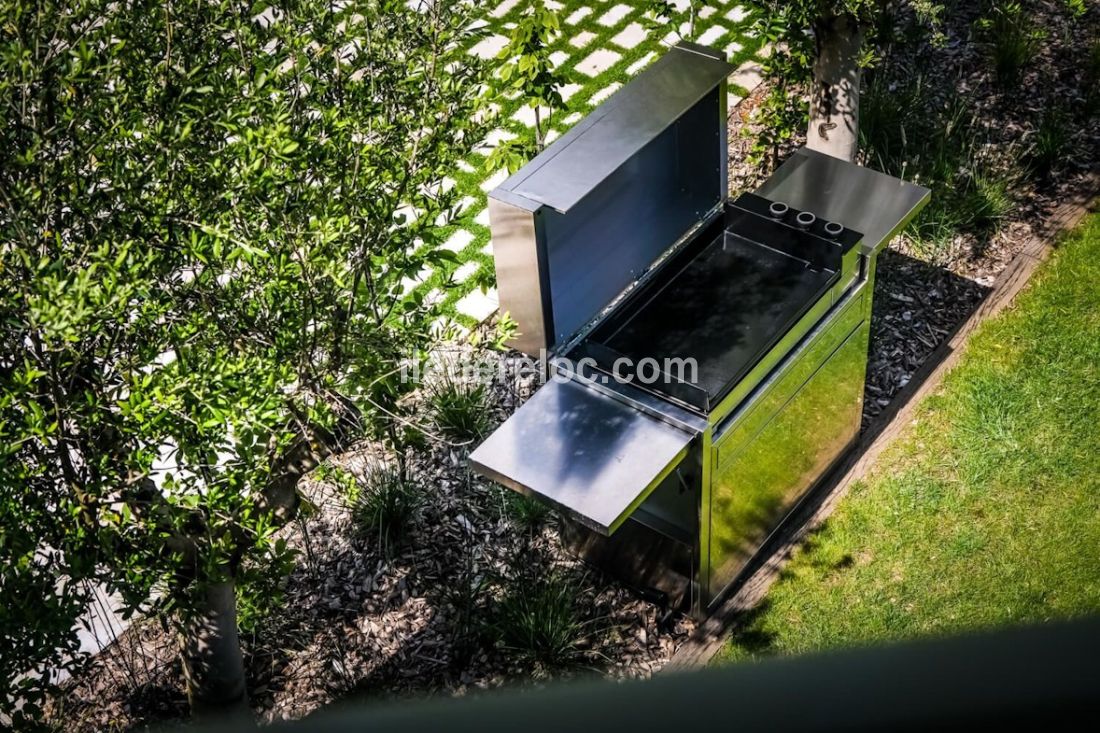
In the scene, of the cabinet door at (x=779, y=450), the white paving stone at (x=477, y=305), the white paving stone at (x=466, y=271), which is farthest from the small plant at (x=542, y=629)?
the white paving stone at (x=466, y=271)

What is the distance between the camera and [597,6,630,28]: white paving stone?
32.1ft

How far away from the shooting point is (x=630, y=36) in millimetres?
9617

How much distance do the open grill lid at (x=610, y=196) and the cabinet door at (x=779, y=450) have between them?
954 mm

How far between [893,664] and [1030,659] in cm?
5

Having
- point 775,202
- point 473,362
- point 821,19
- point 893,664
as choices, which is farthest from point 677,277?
point 893,664

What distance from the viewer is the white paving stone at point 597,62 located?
366 inches

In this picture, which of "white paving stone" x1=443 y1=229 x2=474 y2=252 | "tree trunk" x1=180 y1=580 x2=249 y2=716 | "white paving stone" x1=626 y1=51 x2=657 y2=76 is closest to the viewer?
"tree trunk" x1=180 y1=580 x2=249 y2=716

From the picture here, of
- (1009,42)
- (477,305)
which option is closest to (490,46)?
(477,305)

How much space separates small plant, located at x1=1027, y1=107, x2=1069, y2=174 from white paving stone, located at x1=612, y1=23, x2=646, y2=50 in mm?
3114

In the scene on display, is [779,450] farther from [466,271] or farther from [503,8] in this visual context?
[503,8]

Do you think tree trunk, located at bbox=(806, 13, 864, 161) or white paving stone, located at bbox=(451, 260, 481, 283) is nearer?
tree trunk, located at bbox=(806, 13, 864, 161)

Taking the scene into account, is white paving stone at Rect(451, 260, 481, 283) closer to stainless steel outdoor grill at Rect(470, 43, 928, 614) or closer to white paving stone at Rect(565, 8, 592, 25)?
stainless steel outdoor grill at Rect(470, 43, 928, 614)

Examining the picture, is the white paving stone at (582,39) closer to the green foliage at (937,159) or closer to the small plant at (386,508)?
the green foliage at (937,159)

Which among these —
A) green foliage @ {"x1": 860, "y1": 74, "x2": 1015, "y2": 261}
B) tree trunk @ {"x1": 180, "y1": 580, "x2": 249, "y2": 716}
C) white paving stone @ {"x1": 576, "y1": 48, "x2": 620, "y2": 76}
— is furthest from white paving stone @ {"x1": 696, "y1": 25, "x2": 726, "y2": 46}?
tree trunk @ {"x1": 180, "y1": 580, "x2": 249, "y2": 716}
